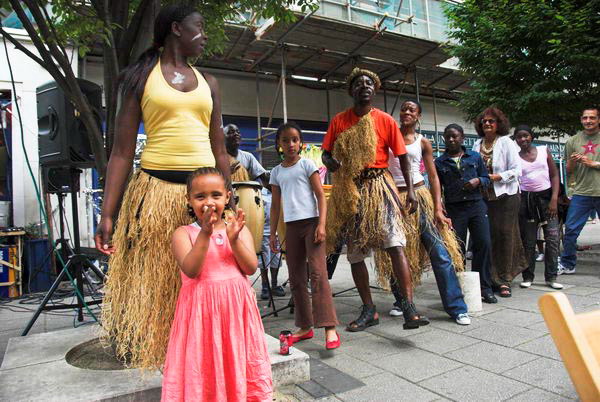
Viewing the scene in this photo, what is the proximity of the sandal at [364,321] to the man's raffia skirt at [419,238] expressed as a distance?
0.62m

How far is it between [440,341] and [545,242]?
2696 millimetres

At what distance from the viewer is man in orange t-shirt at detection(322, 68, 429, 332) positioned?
3.59 metres

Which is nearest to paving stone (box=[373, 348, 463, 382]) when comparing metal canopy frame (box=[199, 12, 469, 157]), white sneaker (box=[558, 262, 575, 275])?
white sneaker (box=[558, 262, 575, 275])

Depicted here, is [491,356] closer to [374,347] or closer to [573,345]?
[374,347]

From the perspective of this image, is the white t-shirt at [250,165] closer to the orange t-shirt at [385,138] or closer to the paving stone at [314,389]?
the orange t-shirt at [385,138]

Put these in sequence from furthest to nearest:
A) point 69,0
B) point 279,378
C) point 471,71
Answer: point 471,71, point 69,0, point 279,378

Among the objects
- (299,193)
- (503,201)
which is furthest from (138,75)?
(503,201)

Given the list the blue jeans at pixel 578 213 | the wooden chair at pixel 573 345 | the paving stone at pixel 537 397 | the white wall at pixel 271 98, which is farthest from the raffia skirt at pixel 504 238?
the white wall at pixel 271 98

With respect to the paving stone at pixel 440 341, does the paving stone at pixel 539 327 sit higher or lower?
higher

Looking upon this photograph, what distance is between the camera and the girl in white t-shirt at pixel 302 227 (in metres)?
3.30

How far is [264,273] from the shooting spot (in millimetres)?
4875

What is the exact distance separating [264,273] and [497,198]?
268cm

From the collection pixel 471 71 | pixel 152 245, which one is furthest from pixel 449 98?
pixel 152 245

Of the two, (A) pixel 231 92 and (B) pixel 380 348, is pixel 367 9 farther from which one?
(B) pixel 380 348
